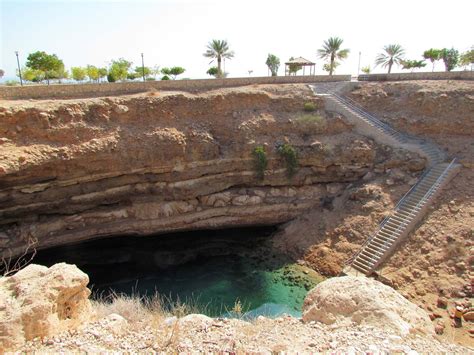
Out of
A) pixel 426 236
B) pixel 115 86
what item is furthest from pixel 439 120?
pixel 115 86

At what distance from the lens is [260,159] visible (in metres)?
20.7

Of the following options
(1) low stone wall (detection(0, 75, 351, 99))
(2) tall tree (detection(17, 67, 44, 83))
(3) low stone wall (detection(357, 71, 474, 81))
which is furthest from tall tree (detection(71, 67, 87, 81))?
(3) low stone wall (detection(357, 71, 474, 81))

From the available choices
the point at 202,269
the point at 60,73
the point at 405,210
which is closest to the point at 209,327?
the point at 202,269

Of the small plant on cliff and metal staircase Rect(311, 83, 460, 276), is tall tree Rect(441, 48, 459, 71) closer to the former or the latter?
metal staircase Rect(311, 83, 460, 276)

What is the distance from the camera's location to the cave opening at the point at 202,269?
51.8 feet

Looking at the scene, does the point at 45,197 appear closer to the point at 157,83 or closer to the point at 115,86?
the point at 115,86

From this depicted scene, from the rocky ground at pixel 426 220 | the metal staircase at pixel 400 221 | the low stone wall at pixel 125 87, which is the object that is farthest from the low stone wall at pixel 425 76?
the metal staircase at pixel 400 221

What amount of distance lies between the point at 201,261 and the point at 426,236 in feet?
39.5

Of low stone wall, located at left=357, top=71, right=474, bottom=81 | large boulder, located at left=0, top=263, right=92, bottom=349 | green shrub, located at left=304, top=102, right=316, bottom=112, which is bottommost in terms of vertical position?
large boulder, located at left=0, top=263, right=92, bottom=349

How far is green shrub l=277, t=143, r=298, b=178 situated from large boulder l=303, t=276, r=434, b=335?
11.1 m

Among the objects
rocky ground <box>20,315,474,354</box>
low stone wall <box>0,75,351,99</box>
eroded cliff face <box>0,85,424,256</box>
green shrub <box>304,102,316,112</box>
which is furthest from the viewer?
green shrub <box>304,102,316,112</box>

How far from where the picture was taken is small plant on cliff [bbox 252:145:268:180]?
20.7m

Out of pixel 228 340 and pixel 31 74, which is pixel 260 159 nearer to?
pixel 228 340

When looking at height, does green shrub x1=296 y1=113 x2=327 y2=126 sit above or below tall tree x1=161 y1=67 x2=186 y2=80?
below
